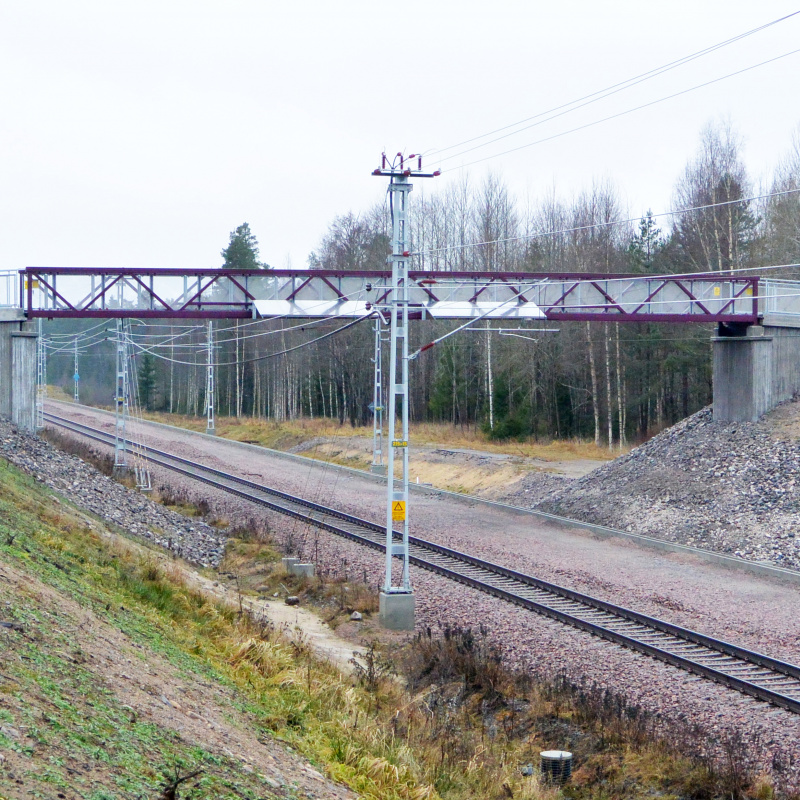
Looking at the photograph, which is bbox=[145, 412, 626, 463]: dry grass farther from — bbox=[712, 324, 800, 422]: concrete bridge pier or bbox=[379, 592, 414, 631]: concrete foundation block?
bbox=[379, 592, 414, 631]: concrete foundation block

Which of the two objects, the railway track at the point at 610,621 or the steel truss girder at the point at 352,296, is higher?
the steel truss girder at the point at 352,296

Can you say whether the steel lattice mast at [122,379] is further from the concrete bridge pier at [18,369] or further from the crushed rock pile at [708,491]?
the crushed rock pile at [708,491]

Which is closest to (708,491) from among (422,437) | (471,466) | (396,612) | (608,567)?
(608,567)

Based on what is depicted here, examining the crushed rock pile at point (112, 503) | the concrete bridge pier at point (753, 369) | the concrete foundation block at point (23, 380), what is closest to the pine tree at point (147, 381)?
the concrete foundation block at point (23, 380)

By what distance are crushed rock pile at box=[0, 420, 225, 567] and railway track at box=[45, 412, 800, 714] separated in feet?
12.1

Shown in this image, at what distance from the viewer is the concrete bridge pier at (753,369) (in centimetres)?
2636

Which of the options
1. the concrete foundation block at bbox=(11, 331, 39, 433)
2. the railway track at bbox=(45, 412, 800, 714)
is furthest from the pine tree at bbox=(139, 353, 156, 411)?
the railway track at bbox=(45, 412, 800, 714)

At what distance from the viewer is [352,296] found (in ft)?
84.7

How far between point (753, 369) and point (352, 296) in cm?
1139

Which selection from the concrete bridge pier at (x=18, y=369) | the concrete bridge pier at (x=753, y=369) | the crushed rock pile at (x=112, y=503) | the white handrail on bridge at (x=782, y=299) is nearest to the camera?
the crushed rock pile at (x=112, y=503)

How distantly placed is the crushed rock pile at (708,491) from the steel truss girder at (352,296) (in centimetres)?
354

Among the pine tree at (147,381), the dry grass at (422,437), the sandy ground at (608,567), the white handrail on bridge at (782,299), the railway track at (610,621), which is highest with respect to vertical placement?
the white handrail on bridge at (782,299)

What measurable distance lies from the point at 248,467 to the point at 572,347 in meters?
19.9

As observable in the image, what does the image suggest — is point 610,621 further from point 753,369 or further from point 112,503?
point 753,369
